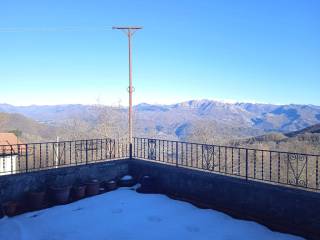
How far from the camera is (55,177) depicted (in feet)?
25.3

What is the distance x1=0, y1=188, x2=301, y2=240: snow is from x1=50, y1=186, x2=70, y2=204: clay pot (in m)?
0.21

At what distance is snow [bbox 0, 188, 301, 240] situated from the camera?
18.4 ft

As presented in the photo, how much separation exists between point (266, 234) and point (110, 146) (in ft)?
17.9

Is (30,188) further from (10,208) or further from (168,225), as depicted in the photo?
(168,225)

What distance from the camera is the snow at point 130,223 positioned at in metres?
5.61

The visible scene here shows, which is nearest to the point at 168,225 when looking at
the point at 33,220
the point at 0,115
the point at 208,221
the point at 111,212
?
the point at 208,221

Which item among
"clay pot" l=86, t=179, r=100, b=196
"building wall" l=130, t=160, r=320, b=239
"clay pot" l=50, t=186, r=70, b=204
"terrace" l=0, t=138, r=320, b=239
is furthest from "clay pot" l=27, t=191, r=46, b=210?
"building wall" l=130, t=160, r=320, b=239

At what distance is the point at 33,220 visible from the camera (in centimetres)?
645

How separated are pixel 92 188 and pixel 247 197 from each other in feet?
12.8

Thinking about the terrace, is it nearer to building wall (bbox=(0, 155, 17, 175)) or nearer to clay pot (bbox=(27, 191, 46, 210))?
building wall (bbox=(0, 155, 17, 175))

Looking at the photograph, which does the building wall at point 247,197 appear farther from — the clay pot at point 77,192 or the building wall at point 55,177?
the clay pot at point 77,192

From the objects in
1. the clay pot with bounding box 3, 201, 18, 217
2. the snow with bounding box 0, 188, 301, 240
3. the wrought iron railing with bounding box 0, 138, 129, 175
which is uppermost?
the wrought iron railing with bounding box 0, 138, 129, 175

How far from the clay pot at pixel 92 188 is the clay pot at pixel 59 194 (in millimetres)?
603

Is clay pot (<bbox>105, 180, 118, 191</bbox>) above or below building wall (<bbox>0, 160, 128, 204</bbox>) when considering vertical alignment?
below
